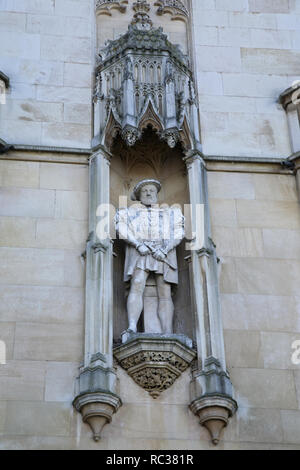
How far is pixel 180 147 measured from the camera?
42.7 feet

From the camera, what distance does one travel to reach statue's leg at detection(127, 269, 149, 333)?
38.1ft

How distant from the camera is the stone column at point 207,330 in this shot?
1085 cm

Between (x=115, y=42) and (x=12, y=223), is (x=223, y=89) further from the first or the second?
(x=12, y=223)

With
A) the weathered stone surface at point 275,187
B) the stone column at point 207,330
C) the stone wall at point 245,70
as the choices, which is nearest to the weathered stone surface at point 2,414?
the stone column at point 207,330

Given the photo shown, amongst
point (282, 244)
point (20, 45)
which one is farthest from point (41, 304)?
point (20, 45)

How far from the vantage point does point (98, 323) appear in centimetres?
1130

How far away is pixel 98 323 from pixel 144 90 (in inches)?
128

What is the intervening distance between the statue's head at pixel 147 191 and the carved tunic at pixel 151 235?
9 centimetres

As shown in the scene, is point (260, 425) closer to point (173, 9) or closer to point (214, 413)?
point (214, 413)

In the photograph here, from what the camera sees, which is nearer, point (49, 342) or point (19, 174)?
point (49, 342)

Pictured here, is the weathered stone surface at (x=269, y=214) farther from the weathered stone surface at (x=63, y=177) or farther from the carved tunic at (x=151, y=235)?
the weathered stone surface at (x=63, y=177)

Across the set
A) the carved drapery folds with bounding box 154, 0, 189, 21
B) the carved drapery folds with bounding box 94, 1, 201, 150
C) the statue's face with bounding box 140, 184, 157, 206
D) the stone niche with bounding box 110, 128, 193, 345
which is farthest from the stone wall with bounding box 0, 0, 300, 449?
the statue's face with bounding box 140, 184, 157, 206

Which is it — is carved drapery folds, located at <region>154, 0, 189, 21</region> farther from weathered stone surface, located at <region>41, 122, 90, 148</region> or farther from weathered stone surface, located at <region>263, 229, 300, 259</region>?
weathered stone surface, located at <region>263, 229, 300, 259</region>

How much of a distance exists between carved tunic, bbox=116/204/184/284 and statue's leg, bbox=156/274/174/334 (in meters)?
0.07
